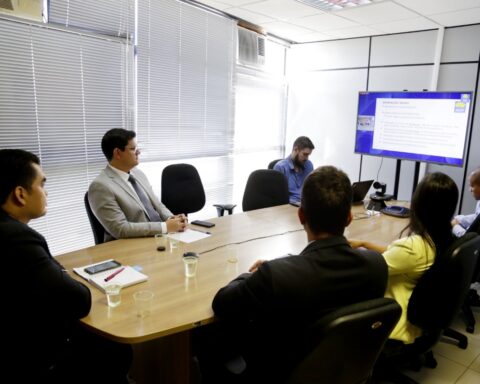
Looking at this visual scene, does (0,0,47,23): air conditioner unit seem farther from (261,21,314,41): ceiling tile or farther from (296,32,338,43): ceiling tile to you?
(296,32,338,43): ceiling tile

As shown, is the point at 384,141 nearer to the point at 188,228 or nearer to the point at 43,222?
the point at 188,228

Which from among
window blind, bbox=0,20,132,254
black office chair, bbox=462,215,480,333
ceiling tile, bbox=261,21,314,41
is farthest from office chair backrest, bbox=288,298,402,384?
ceiling tile, bbox=261,21,314,41

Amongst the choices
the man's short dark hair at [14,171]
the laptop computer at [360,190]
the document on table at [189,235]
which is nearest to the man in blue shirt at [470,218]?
the laptop computer at [360,190]

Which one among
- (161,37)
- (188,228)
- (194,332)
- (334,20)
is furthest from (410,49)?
(194,332)

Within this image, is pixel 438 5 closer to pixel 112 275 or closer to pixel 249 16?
pixel 249 16

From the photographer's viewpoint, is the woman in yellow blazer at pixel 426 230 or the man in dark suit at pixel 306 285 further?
the woman in yellow blazer at pixel 426 230

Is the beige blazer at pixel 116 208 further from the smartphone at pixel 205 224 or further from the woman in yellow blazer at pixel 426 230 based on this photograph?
the woman in yellow blazer at pixel 426 230

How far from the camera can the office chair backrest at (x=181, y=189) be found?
3438 millimetres

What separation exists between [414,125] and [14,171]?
4.12m

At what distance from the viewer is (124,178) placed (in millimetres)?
2676

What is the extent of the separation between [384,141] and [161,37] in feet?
9.31

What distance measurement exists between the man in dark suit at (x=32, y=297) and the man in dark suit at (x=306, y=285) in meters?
0.60

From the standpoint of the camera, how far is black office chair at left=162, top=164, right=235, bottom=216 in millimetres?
3438

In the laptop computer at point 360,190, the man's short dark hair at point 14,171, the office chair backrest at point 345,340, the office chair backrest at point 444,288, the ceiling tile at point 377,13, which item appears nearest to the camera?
the office chair backrest at point 345,340
